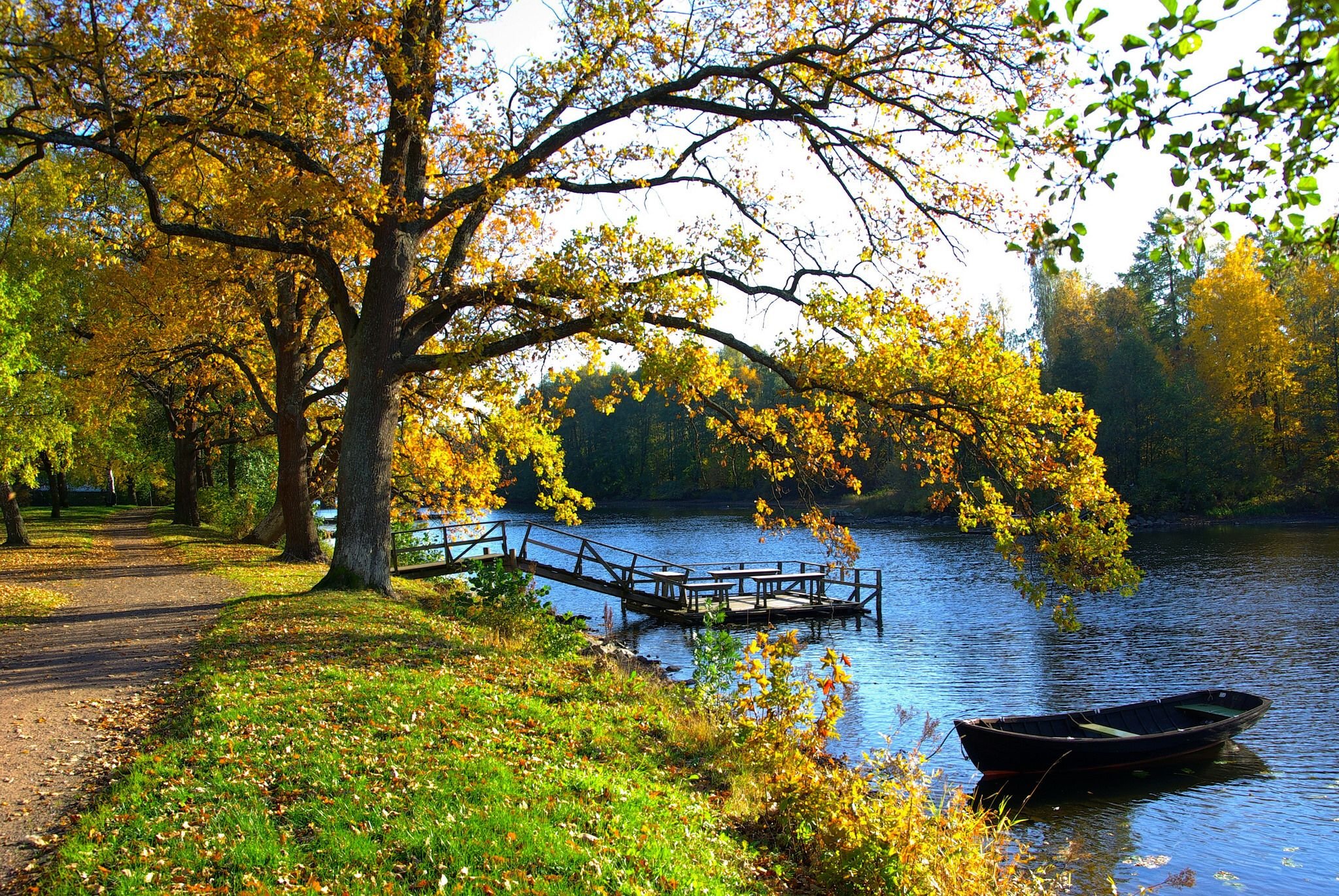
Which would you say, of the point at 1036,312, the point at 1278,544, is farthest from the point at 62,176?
the point at 1036,312

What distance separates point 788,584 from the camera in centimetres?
3089

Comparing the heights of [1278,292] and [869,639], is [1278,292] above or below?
above

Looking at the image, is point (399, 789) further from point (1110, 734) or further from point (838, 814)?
point (1110, 734)

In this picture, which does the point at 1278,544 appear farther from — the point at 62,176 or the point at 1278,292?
the point at 62,176

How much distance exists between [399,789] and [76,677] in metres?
5.62

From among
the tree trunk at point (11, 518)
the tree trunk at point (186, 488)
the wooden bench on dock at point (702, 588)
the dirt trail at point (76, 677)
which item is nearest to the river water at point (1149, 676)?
the wooden bench on dock at point (702, 588)

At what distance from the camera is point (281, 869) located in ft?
15.4

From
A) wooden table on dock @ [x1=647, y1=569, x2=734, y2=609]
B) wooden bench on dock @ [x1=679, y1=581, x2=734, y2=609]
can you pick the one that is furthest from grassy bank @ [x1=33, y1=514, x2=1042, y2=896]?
wooden table on dock @ [x1=647, y1=569, x2=734, y2=609]

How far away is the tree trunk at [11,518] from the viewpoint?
74.1 feet

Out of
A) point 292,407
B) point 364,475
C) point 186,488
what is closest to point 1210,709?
point 364,475

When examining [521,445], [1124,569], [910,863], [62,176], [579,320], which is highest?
[62,176]

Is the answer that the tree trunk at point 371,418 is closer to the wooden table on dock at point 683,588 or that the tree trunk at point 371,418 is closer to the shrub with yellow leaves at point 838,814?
the shrub with yellow leaves at point 838,814

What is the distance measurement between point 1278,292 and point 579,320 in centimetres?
5217

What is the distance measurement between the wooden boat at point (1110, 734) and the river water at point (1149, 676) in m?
0.37
